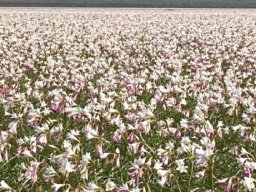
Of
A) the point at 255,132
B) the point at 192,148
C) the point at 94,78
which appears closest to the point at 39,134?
the point at 192,148

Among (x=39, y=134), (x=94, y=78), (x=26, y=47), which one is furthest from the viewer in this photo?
(x=26, y=47)

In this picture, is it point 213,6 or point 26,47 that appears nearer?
point 26,47

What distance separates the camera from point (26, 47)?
1812 centimetres

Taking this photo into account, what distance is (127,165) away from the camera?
22.6ft

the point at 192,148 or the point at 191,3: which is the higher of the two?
the point at 192,148

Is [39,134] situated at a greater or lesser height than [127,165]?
greater

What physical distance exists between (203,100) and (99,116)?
1.76m

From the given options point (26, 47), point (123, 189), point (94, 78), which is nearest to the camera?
point (123, 189)

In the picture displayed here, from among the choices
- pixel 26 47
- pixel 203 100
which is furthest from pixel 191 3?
pixel 203 100

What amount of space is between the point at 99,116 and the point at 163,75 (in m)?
5.73

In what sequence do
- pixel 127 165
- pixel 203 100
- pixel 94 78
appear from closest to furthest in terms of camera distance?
1. pixel 127 165
2. pixel 203 100
3. pixel 94 78

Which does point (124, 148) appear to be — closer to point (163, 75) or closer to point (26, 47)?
point (163, 75)

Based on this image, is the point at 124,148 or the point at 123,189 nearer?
the point at 123,189

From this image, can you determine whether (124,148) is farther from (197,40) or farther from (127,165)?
(197,40)
